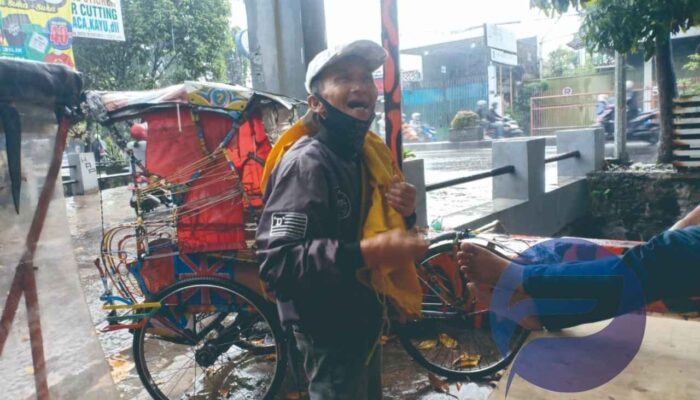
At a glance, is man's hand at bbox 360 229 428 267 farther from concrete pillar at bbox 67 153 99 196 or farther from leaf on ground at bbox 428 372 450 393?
concrete pillar at bbox 67 153 99 196

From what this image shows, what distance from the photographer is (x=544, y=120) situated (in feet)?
74.1

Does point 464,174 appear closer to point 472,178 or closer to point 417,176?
point 472,178

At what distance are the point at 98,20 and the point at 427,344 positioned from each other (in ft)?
47.6

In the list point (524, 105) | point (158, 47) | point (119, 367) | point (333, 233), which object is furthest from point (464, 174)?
point (524, 105)

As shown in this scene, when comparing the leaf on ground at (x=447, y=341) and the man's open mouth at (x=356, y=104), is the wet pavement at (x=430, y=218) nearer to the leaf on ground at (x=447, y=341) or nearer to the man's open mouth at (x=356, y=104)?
the leaf on ground at (x=447, y=341)

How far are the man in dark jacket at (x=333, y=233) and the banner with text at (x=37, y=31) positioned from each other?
45.0 ft

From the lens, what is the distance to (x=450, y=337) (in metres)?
4.06

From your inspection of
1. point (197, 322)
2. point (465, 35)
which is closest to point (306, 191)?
point (197, 322)

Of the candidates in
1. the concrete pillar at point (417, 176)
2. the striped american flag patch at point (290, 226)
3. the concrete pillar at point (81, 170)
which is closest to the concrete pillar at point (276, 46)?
the concrete pillar at point (417, 176)

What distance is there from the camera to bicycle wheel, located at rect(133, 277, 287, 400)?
330 cm

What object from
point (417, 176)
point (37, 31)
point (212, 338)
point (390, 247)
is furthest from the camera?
point (37, 31)

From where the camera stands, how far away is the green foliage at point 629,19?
6613 millimetres

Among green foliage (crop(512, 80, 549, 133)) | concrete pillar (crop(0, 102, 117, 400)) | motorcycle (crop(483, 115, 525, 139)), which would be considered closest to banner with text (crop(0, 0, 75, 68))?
concrete pillar (crop(0, 102, 117, 400))

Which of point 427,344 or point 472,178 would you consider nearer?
point 427,344
